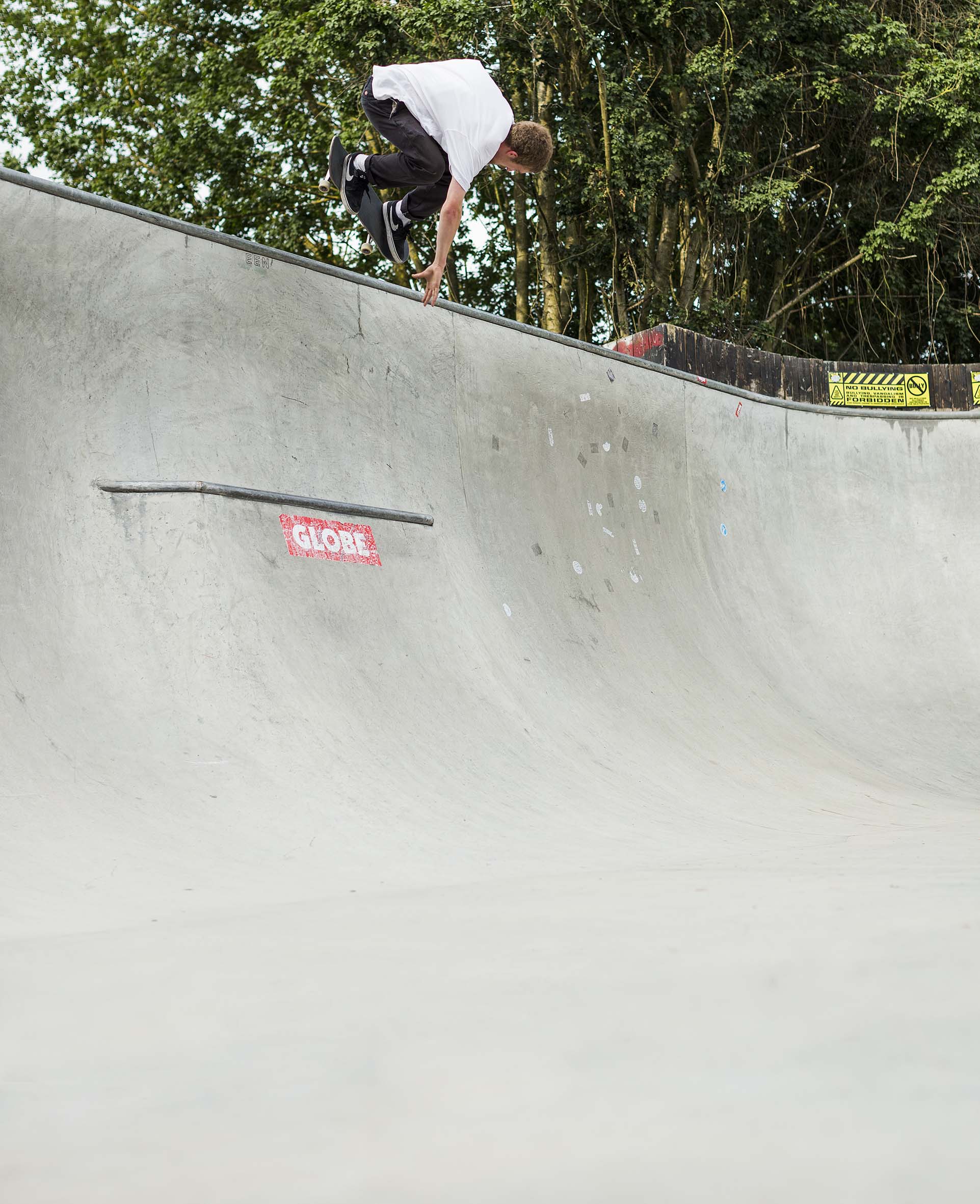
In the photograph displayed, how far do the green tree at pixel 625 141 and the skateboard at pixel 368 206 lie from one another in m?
13.1

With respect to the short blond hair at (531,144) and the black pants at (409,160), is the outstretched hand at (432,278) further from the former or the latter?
the short blond hair at (531,144)

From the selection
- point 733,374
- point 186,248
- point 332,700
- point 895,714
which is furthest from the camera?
point 733,374

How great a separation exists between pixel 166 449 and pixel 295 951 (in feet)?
9.22

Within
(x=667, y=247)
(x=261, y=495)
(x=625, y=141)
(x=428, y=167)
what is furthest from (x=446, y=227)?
(x=667, y=247)

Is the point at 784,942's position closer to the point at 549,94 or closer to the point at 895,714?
the point at 895,714

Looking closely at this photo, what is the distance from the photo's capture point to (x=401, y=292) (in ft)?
19.2

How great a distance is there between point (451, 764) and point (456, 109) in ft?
9.06

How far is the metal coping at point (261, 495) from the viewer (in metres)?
4.39

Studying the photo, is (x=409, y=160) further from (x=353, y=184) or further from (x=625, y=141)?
(x=625, y=141)

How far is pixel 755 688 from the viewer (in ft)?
A: 21.6

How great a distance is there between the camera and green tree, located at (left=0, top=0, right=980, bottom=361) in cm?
1700

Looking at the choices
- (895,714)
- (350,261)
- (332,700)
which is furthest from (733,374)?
(350,261)

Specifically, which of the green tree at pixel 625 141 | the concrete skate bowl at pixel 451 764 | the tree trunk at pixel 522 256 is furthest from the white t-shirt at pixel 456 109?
the tree trunk at pixel 522 256

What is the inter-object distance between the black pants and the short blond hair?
1.02ft
